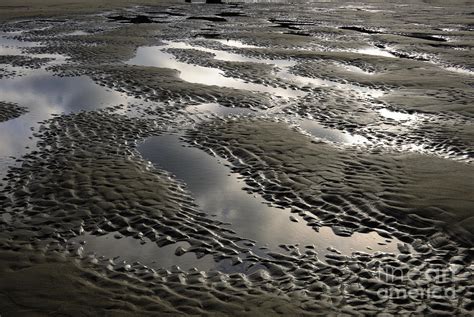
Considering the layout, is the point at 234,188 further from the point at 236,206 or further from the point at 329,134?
the point at 329,134

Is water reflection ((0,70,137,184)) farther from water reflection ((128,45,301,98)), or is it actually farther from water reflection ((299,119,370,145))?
water reflection ((299,119,370,145))

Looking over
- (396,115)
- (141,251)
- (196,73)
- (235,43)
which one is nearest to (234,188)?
(141,251)

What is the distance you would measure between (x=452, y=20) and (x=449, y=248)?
44.7 metres

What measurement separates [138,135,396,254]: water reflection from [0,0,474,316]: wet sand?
0.04 m

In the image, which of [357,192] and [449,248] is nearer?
[449,248]

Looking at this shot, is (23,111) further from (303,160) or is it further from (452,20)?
(452,20)

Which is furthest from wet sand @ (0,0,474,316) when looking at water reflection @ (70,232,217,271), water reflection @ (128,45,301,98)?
water reflection @ (128,45,301,98)

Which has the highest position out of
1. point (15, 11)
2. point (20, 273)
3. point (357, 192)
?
point (15, 11)

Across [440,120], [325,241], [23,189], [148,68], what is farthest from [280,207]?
[148,68]

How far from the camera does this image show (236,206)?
32.1ft

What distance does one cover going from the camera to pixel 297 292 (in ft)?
22.5

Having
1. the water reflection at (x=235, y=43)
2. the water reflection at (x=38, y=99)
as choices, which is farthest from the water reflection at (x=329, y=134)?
the water reflection at (x=235, y=43)

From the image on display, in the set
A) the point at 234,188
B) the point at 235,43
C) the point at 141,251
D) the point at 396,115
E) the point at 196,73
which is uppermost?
the point at 235,43

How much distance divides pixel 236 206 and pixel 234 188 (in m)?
0.90
